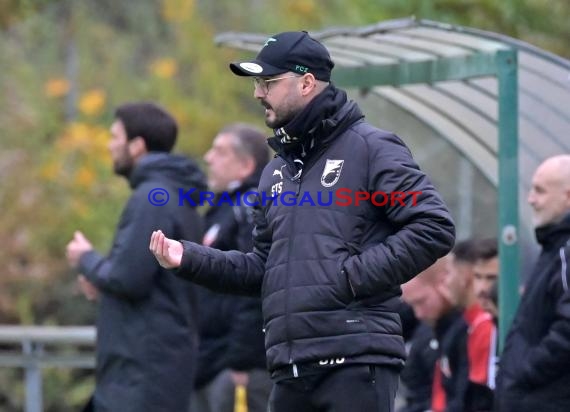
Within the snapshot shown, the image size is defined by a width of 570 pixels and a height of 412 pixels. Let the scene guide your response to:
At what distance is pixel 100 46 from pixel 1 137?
539 centimetres

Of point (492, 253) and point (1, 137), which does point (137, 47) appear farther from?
point (492, 253)

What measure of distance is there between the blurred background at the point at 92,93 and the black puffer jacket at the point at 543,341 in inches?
106

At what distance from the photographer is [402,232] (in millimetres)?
5121

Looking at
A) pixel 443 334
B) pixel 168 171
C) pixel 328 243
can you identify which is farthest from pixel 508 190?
pixel 328 243

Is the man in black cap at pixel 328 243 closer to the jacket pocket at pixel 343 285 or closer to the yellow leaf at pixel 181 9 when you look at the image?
the jacket pocket at pixel 343 285

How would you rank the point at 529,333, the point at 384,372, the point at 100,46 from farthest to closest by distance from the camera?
the point at 100,46 < the point at 529,333 < the point at 384,372

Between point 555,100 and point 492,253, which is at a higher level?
point 555,100

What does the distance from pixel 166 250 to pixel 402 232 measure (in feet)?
2.86

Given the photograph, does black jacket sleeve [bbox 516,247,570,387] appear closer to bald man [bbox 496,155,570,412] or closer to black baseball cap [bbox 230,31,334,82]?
bald man [bbox 496,155,570,412]

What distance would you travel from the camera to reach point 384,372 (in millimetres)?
5180

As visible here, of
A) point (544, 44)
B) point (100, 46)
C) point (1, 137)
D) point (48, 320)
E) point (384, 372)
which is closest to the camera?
point (384, 372)

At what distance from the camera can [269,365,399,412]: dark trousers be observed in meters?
5.11

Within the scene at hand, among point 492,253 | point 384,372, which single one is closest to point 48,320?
point 492,253

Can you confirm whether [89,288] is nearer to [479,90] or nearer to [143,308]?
[143,308]
